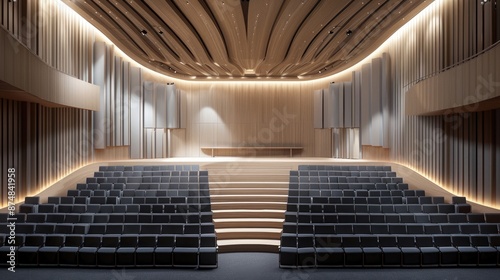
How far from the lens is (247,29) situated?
10938 millimetres

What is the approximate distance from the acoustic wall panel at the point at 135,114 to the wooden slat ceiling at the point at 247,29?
0.61m

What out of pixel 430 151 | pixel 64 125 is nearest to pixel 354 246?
pixel 430 151

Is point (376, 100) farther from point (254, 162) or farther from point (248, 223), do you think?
point (248, 223)

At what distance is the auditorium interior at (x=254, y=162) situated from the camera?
6.63m

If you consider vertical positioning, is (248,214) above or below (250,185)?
below

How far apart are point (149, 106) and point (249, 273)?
10.4 m

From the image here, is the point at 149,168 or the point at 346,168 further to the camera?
the point at 346,168

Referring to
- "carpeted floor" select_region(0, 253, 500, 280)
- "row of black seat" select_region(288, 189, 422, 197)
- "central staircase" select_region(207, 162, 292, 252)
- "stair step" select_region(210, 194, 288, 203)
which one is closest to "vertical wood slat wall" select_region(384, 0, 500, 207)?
"row of black seat" select_region(288, 189, 422, 197)

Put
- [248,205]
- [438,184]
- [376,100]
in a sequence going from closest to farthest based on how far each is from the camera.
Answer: [248,205] → [438,184] → [376,100]

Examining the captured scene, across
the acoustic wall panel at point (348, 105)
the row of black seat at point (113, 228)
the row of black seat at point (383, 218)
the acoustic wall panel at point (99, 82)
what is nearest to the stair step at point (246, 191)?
the row of black seat at point (383, 218)

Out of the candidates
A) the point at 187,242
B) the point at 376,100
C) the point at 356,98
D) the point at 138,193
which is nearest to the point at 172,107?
the point at 356,98

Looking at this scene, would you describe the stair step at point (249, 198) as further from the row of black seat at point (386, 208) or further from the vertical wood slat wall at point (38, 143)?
the vertical wood slat wall at point (38, 143)

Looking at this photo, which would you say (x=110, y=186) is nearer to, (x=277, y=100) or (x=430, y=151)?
(x=430, y=151)

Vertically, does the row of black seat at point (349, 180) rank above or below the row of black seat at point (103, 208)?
above
